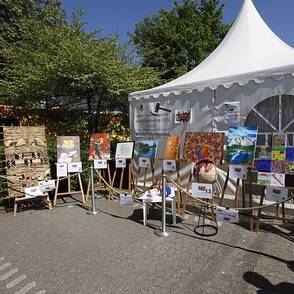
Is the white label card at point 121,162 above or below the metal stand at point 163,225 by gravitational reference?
above

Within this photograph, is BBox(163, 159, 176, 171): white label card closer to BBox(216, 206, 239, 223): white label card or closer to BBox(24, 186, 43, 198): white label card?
BBox(216, 206, 239, 223): white label card

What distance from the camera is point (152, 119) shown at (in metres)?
5.80

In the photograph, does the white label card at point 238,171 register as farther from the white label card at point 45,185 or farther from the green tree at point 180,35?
the green tree at point 180,35

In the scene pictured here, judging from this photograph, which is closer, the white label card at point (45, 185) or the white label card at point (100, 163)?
the white label card at point (45, 185)

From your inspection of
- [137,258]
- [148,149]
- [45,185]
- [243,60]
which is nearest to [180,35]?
[243,60]

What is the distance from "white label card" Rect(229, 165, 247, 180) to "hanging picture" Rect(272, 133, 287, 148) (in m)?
0.70

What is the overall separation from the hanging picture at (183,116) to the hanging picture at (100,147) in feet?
5.38

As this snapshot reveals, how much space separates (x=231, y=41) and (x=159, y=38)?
10698 millimetres

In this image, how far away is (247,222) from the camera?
4227 mm

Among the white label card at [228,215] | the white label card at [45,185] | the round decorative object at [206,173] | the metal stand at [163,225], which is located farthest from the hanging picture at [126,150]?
the white label card at [228,215]

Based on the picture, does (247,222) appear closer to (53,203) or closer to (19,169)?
(53,203)

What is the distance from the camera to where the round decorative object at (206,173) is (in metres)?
3.71

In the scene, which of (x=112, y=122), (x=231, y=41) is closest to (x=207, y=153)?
(x=231, y=41)

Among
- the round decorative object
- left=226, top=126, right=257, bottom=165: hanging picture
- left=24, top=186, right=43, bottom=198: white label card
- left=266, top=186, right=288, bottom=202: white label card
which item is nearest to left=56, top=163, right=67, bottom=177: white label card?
left=24, top=186, right=43, bottom=198: white label card
